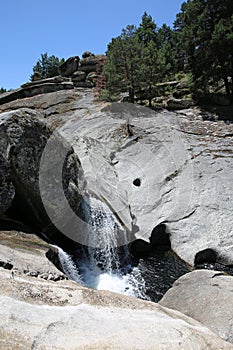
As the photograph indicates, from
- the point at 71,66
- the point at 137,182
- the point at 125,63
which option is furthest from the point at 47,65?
the point at 137,182

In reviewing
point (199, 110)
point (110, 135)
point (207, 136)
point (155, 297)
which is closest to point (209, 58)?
point (199, 110)

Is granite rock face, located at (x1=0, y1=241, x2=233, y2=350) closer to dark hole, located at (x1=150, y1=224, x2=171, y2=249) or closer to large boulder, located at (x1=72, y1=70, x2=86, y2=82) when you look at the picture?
dark hole, located at (x1=150, y1=224, x2=171, y2=249)

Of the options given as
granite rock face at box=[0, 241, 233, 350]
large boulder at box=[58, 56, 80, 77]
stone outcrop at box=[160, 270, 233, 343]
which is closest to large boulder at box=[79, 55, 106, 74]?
large boulder at box=[58, 56, 80, 77]

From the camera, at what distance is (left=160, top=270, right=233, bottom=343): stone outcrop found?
13.9 ft

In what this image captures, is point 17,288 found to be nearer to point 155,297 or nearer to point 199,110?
point 155,297

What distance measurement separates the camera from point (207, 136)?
14.6 m

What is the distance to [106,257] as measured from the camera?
9.25m

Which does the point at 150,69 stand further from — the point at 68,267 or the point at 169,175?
the point at 68,267

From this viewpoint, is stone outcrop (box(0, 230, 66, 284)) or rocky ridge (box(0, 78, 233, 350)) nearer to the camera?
rocky ridge (box(0, 78, 233, 350))

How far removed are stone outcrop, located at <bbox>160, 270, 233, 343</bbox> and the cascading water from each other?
2.36 metres

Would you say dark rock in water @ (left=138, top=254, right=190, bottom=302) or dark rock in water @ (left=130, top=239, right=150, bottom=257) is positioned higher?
dark rock in water @ (left=130, top=239, right=150, bottom=257)

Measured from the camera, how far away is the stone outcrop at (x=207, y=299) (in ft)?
13.9

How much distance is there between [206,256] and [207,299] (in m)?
4.55

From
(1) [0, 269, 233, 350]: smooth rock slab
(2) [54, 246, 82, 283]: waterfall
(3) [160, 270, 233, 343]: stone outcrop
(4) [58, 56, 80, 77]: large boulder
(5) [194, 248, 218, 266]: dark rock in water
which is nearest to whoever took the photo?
(1) [0, 269, 233, 350]: smooth rock slab
